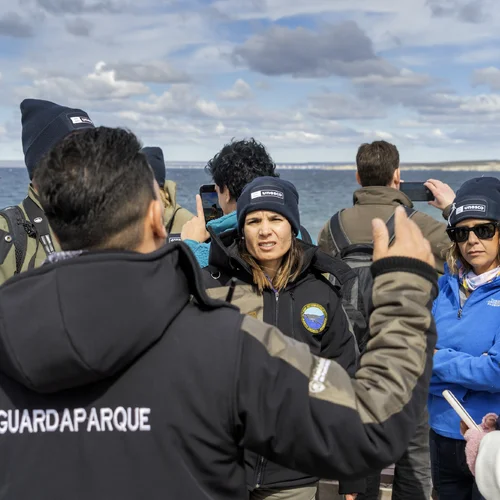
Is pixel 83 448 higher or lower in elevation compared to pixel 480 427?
higher

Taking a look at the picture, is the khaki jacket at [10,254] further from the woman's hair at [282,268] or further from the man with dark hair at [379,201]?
the man with dark hair at [379,201]

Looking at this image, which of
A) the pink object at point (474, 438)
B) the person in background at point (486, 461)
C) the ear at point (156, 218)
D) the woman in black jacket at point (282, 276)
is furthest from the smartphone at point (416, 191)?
the ear at point (156, 218)

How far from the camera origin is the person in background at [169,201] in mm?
4410

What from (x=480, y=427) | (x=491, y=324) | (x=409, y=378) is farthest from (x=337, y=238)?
(x=409, y=378)

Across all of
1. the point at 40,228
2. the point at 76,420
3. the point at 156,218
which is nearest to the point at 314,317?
the point at 40,228

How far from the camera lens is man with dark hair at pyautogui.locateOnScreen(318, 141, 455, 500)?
4160mm

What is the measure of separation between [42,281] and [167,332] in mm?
296

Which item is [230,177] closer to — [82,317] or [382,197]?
[382,197]

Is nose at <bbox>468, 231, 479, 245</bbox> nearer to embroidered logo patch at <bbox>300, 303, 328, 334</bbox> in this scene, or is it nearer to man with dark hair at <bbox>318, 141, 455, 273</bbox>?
man with dark hair at <bbox>318, 141, 455, 273</bbox>

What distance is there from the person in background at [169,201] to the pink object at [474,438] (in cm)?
232

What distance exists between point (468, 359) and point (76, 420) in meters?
2.34

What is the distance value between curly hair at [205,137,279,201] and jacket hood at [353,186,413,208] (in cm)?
86

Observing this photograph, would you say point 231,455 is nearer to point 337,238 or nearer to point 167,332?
point 167,332

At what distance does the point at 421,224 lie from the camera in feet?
13.7
